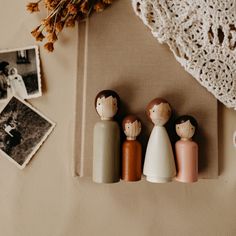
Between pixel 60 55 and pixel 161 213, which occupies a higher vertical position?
pixel 60 55

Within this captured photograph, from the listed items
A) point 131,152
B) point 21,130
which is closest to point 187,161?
point 131,152

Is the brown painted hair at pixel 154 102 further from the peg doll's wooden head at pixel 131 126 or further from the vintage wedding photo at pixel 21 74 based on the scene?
the vintage wedding photo at pixel 21 74

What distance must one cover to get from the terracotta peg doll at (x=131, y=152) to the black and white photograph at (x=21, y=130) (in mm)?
194

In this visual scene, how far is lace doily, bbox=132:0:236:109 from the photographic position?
794 millimetres

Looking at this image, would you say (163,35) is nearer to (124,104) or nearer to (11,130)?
(124,104)

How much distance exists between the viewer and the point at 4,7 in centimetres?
87

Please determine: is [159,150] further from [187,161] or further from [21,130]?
[21,130]

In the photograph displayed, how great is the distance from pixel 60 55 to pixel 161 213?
0.45 metres

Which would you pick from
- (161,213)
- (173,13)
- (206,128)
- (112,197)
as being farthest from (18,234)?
(173,13)

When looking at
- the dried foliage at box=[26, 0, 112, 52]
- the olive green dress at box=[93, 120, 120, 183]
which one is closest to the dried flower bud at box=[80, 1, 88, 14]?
the dried foliage at box=[26, 0, 112, 52]

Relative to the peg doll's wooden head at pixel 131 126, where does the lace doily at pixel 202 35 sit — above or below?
above

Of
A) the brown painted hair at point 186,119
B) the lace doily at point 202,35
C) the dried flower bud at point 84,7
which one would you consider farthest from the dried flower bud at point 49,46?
the brown painted hair at point 186,119

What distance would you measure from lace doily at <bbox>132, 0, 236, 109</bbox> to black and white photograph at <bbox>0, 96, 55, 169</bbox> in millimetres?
342

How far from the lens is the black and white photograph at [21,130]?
2.78 ft
